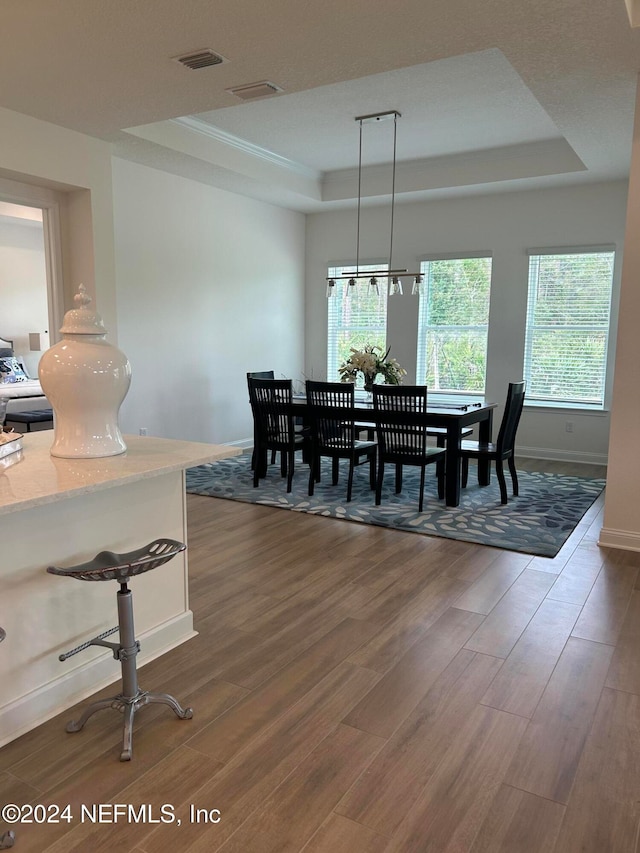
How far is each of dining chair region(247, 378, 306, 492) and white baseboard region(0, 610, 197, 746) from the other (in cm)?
271

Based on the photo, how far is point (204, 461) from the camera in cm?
236

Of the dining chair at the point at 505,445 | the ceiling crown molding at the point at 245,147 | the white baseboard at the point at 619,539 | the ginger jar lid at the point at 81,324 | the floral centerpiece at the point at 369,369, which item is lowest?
the white baseboard at the point at 619,539

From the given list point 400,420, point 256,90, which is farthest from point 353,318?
point 256,90

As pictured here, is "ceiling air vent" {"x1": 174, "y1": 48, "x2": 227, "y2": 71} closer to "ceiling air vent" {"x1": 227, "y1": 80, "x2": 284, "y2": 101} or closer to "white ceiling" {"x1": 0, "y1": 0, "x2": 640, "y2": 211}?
"white ceiling" {"x1": 0, "y1": 0, "x2": 640, "y2": 211}

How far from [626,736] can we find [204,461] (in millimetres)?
1736

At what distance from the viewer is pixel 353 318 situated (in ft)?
26.1

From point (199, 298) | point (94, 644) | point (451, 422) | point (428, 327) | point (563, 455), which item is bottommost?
point (563, 455)

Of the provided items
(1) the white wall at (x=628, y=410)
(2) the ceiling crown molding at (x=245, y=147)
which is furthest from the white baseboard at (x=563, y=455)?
(2) the ceiling crown molding at (x=245, y=147)

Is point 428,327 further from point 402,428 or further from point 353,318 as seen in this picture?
point 402,428

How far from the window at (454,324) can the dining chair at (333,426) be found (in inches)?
97.5

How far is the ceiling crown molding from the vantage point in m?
5.31

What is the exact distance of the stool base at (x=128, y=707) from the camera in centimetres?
202

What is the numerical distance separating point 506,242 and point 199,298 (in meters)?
3.36

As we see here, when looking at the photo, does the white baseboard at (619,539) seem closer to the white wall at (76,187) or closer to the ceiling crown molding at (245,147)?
the white wall at (76,187)
